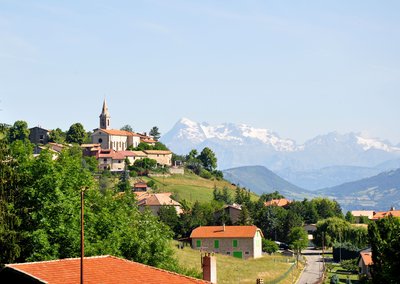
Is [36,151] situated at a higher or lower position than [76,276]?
higher

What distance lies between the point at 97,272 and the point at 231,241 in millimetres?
87828

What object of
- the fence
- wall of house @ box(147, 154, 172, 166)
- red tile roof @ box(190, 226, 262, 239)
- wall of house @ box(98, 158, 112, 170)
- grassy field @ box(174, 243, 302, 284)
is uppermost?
wall of house @ box(147, 154, 172, 166)

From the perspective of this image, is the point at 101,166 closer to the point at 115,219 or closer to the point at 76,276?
the point at 115,219

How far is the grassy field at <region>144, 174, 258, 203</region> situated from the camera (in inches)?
6570

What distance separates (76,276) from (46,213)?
15890mm

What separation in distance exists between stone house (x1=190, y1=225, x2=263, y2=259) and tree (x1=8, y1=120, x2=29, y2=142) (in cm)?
7711

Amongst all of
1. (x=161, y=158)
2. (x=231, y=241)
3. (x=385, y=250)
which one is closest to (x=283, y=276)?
(x=231, y=241)

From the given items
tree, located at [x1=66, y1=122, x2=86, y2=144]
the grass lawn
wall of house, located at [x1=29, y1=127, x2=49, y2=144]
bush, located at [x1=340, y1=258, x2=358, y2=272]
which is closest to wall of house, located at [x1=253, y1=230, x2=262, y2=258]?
the grass lawn

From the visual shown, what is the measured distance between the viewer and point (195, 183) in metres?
186

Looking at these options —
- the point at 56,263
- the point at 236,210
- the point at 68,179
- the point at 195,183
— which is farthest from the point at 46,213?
the point at 195,183

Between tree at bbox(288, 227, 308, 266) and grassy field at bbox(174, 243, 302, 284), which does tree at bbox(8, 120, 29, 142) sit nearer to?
tree at bbox(288, 227, 308, 266)

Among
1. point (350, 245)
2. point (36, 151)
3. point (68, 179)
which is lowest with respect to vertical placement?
point (350, 245)

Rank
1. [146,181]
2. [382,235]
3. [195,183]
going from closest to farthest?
[382,235] → [146,181] → [195,183]

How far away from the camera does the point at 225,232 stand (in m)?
113
